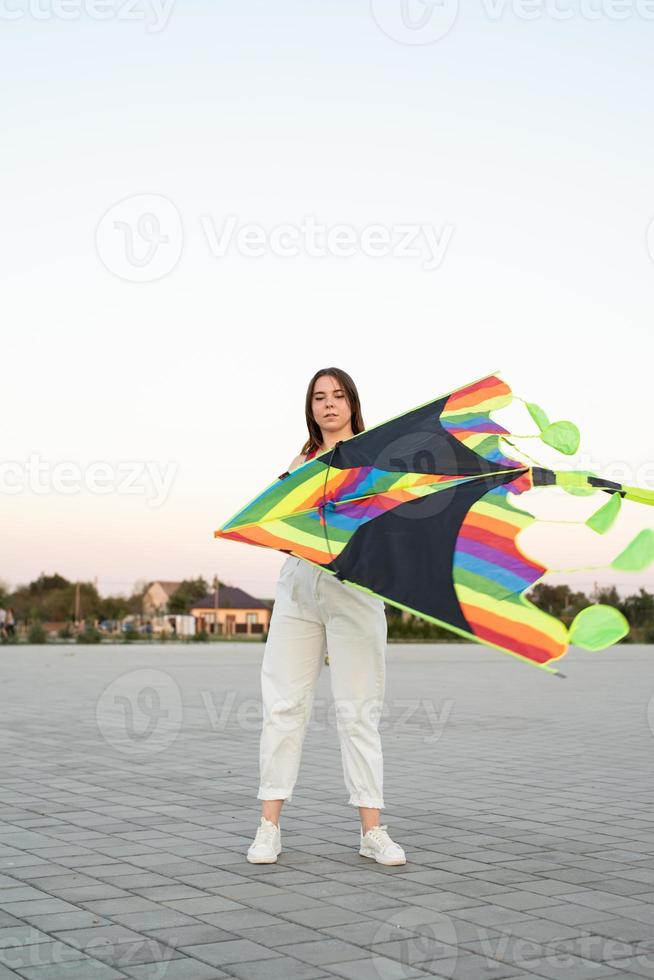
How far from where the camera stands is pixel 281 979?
10.6 ft

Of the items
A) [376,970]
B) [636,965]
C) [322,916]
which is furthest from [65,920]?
[636,965]

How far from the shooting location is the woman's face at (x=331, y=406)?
513 centimetres

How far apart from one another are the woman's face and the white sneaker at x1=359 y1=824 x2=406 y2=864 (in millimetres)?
1790

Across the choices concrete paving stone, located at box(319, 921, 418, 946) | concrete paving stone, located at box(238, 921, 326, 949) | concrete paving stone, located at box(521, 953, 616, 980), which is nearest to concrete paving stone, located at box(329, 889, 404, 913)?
concrete paving stone, located at box(319, 921, 418, 946)

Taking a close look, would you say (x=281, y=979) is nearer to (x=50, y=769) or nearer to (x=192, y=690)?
(x=50, y=769)

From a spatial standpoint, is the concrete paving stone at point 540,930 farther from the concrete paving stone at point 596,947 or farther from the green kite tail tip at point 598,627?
the green kite tail tip at point 598,627

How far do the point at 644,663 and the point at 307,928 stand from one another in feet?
70.2

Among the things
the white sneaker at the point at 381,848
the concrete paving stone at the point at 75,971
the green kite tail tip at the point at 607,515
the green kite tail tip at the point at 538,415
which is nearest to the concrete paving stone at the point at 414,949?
the concrete paving stone at the point at 75,971

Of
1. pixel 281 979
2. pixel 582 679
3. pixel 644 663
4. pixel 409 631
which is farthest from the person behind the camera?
pixel 409 631

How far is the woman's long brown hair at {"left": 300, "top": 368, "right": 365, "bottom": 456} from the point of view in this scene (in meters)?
5.18

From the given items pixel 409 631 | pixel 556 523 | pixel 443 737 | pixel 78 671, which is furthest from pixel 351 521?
pixel 409 631

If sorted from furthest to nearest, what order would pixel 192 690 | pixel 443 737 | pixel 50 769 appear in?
Answer: 1. pixel 192 690
2. pixel 443 737
3. pixel 50 769

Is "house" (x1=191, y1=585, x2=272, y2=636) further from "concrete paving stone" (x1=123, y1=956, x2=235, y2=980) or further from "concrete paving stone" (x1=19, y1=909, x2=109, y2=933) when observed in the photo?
"concrete paving stone" (x1=123, y1=956, x2=235, y2=980)

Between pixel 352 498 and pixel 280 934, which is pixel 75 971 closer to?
pixel 280 934
